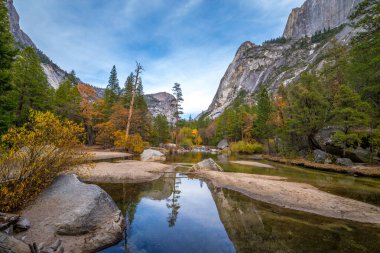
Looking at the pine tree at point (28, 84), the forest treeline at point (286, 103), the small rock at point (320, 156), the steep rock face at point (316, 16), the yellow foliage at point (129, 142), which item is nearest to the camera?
the forest treeline at point (286, 103)

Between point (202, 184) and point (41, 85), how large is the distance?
26898 mm

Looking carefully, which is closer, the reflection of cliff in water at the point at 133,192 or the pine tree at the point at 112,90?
the reflection of cliff in water at the point at 133,192

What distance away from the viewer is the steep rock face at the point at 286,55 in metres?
131

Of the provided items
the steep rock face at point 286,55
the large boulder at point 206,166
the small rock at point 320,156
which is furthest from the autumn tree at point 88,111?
the steep rock face at point 286,55

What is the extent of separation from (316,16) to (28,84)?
7525 inches

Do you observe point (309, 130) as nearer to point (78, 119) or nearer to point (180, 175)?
point (180, 175)

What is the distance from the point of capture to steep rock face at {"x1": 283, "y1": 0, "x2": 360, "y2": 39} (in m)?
128

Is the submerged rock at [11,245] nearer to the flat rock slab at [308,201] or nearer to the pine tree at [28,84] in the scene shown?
the flat rock slab at [308,201]

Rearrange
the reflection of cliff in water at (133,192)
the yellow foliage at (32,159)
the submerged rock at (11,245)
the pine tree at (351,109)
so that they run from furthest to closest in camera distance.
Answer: the pine tree at (351,109) → the reflection of cliff in water at (133,192) → the yellow foliage at (32,159) → the submerged rock at (11,245)

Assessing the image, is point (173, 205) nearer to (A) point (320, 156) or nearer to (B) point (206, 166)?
(B) point (206, 166)

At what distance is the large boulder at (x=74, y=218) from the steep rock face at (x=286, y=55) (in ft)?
434

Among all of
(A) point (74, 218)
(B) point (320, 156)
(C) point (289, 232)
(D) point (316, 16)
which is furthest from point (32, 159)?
(D) point (316, 16)

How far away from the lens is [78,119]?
40.4 m

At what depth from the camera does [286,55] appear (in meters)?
156
